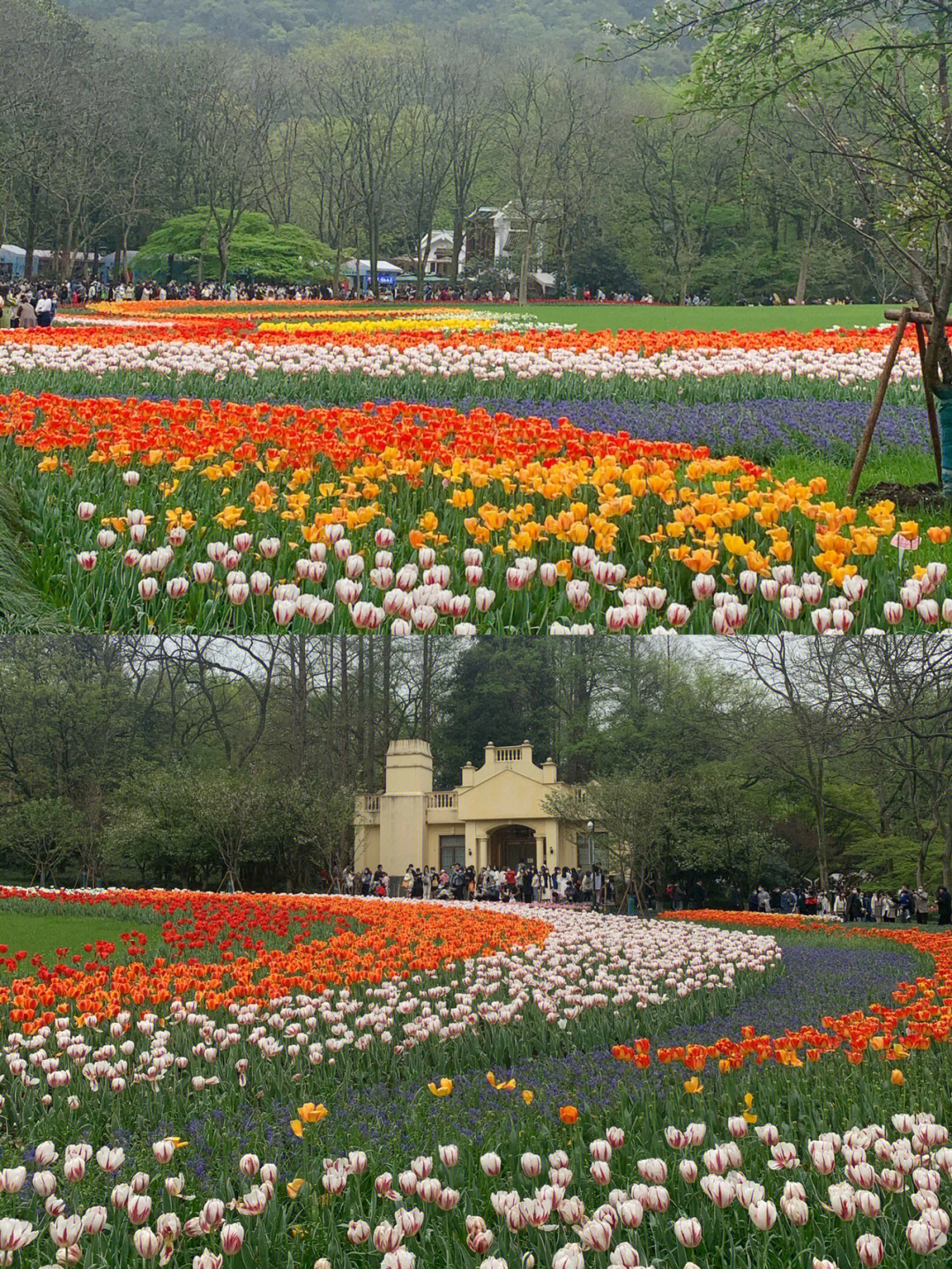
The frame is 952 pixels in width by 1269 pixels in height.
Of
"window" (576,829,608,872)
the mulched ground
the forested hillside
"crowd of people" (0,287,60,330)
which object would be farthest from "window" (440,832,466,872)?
the forested hillside

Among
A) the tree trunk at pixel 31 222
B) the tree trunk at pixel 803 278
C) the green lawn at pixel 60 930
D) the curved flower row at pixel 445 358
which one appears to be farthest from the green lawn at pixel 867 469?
the tree trunk at pixel 31 222

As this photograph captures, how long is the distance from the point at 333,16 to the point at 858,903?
185223mm

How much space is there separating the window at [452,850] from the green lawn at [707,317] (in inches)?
1024

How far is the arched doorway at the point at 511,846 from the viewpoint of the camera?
8.01 meters

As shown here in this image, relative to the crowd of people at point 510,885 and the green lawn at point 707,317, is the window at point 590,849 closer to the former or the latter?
the crowd of people at point 510,885

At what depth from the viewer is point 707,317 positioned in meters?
42.2

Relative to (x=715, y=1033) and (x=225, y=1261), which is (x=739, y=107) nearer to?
(x=715, y=1033)

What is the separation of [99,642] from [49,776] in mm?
4038

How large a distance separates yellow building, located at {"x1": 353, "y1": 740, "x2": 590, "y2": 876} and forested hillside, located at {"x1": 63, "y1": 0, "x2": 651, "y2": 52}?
134 meters

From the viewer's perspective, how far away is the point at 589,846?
25.4 ft

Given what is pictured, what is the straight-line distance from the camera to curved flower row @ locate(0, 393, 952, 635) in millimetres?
6164

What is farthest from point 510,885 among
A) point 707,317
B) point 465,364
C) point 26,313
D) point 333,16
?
point 333,16

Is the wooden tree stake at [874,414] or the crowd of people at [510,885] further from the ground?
the wooden tree stake at [874,414]

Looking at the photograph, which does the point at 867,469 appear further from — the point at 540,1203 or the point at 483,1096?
the point at 540,1203
